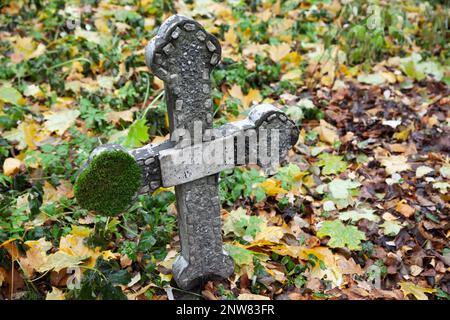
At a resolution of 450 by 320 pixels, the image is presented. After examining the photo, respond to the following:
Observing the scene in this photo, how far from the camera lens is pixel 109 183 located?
8.06 ft

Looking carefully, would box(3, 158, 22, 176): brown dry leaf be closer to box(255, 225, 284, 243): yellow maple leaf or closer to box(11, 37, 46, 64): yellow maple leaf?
box(11, 37, 46, 64): yellow maple leaf

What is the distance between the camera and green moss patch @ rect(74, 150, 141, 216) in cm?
240

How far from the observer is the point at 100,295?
8.46ft

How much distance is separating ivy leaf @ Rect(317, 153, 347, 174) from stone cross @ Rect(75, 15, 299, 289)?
3.94 ft

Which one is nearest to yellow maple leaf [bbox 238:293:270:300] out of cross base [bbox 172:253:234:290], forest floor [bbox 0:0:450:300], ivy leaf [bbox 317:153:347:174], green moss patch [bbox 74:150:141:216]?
forest floor [bbox 0:0:450:300]

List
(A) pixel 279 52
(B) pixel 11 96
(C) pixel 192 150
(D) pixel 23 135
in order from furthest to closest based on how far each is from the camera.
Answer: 1. (A) pixel 279 52
2. (B) pixel 11 96
3. (D) pixel 23 135
4. (C) pixel 192 150

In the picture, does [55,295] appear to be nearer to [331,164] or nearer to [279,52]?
[331,164]

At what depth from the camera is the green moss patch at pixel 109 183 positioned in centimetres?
240

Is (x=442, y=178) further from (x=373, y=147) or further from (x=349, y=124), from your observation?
(x=349, y=124)

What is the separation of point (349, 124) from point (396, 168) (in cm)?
72

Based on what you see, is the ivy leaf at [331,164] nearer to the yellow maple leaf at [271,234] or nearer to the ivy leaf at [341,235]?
the ivy leaf at [341,235]

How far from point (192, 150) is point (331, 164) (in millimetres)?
1784

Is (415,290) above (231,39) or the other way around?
the other way around

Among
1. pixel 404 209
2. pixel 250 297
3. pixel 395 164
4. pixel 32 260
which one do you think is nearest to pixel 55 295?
pixel 32 260
